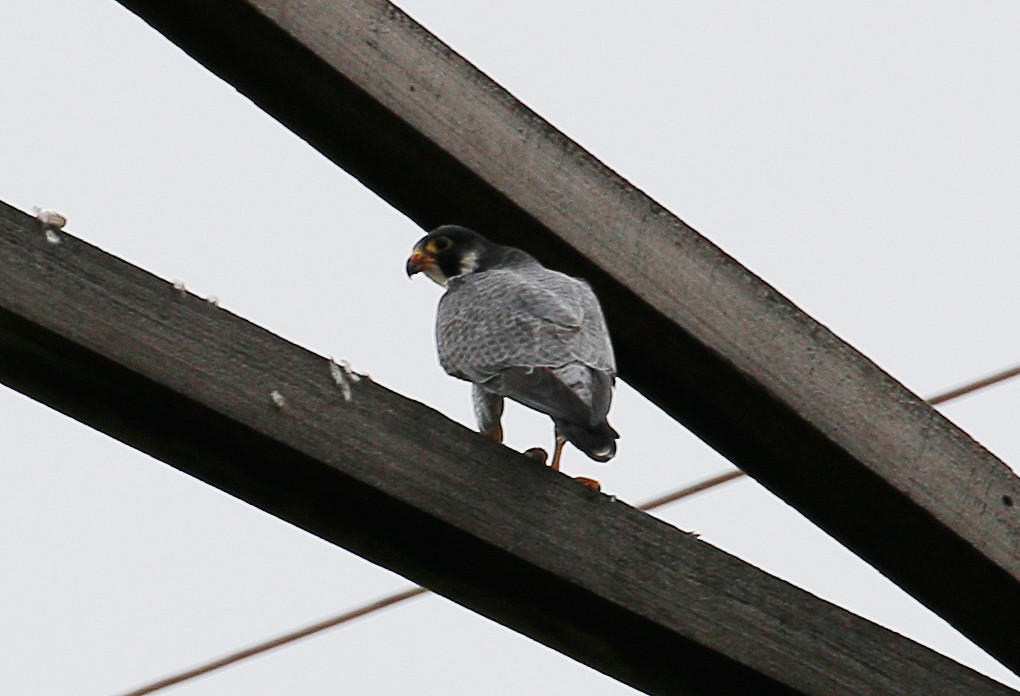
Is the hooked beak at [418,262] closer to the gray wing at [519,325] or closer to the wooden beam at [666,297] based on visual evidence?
the gray wing at [519,325]

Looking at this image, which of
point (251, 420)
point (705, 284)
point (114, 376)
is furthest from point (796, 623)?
point (114, 376)

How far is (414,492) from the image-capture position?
6.32 feet

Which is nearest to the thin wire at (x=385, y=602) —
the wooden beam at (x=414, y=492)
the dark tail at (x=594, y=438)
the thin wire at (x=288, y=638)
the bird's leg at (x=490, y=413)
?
the thin wire at (x=288, y=638)

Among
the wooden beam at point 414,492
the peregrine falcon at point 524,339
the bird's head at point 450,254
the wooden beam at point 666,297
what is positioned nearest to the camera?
the wooden beam at point 414,492

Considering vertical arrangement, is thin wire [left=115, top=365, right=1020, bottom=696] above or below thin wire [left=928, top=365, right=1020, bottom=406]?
below

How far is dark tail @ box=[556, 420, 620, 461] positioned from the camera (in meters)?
2.33

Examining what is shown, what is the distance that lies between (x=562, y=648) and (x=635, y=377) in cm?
50

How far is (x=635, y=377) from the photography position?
96.0 inches

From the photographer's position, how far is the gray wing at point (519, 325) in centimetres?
242

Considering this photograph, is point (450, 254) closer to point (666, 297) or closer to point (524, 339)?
point (524, 339)

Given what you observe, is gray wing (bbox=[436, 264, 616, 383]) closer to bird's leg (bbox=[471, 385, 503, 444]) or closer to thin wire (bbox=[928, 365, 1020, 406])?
bird's leg (bbox=[471, 385, 503, 444])

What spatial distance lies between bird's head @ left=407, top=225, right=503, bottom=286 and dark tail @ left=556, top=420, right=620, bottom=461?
1.03 ft

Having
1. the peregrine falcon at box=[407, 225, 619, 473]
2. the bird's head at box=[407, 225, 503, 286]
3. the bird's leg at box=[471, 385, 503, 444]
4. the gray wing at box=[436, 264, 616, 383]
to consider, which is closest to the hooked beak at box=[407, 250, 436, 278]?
the bird's head at box=[407, 225, 503, 286]

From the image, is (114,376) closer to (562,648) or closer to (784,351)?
(562,648)
